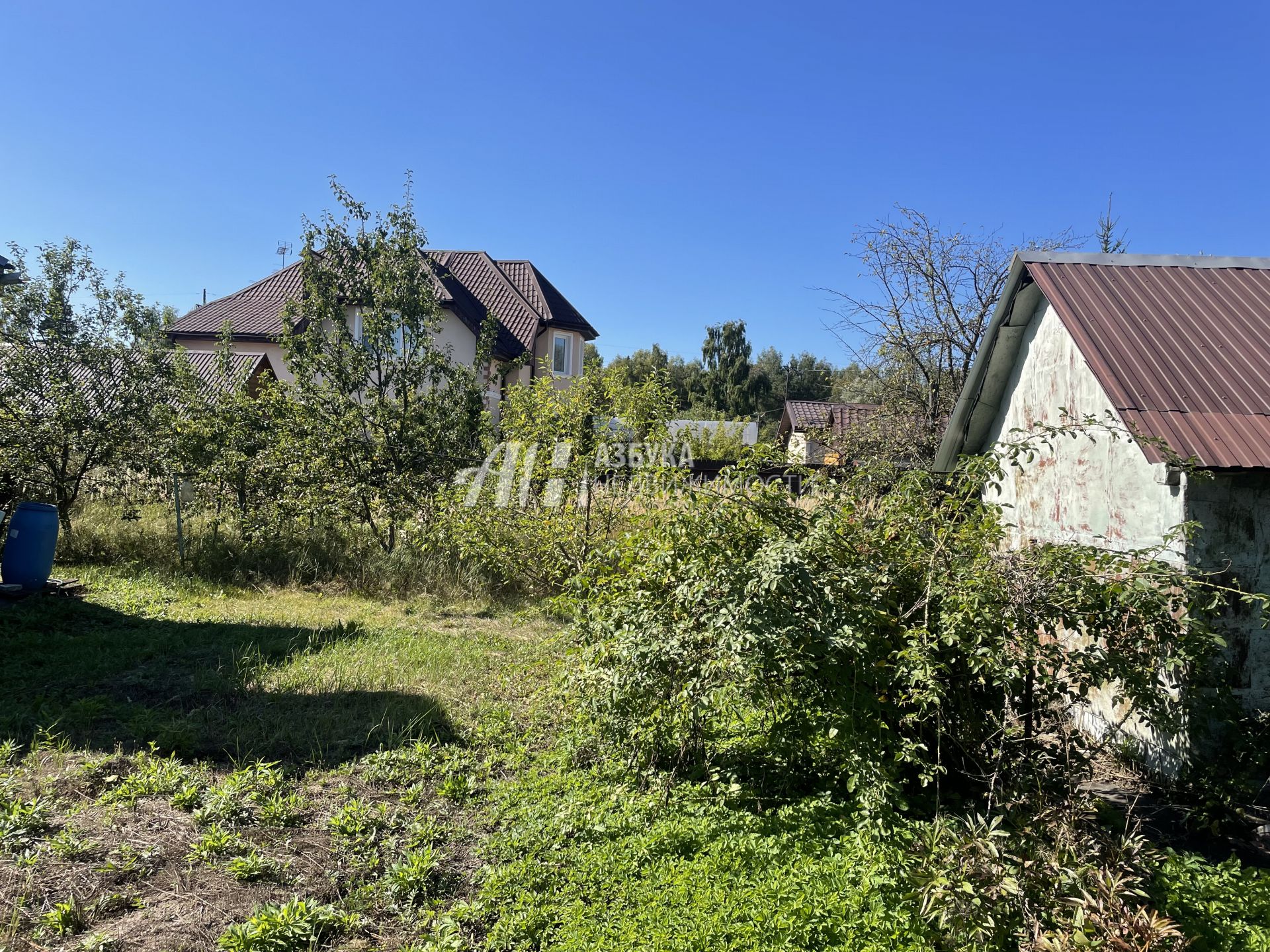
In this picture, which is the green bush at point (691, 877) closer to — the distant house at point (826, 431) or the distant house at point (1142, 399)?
the distant house at point (826, 431)

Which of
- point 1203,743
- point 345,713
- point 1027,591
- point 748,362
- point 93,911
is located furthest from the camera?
point 748,362

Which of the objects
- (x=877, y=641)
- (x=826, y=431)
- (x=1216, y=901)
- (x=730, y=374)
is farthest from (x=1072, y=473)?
(x=730, y=374)

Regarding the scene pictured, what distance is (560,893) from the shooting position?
343 cm

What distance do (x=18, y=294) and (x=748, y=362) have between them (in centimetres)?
4824

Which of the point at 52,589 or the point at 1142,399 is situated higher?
the point at 1142,399

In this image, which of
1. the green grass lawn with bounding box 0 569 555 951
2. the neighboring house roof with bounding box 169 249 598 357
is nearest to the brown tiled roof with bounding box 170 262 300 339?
the neighboring house roof with bounding box 169 249 598 357

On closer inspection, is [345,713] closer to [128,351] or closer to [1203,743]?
[1203,743]

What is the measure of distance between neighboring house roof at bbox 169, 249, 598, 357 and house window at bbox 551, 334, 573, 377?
20.1 inches

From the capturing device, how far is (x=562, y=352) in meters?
29.7

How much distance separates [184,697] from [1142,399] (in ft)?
24.5

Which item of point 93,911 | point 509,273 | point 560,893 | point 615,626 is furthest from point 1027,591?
point 509,273

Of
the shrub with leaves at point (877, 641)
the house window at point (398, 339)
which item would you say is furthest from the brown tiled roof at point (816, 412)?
the shrub with leaves at point (877, 641)

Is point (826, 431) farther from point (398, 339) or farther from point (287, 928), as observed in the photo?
point (287, 928)

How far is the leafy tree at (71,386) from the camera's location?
35.4 feet
